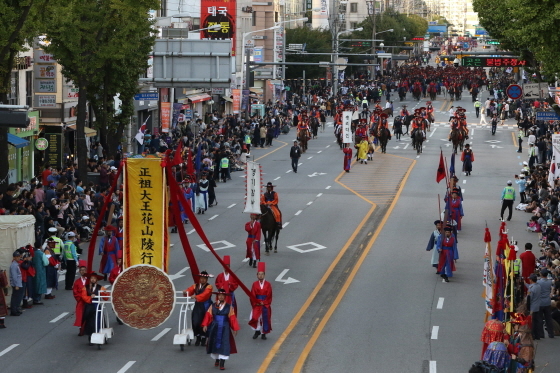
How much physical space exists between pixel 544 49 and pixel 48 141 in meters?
23.6

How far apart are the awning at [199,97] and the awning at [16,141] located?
3144cm

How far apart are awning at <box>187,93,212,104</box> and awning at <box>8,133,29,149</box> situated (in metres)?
31.4

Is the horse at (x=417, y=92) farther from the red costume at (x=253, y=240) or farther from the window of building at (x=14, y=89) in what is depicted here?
the red costume at (x=253, y=240)

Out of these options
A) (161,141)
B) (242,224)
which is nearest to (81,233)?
(242,224)

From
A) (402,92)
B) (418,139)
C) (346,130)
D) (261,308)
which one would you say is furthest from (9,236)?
(402,92)

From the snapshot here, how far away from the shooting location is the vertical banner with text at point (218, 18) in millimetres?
71125

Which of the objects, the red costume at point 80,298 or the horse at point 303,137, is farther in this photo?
the horse at point 303,137

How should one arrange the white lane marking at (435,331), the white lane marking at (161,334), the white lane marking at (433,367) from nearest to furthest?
the white lane marking at (433,367) < the white lane marking at (161,334) < the white lane marking at (435,331)

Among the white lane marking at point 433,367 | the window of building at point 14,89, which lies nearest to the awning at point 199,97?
the window of building at point 14,89

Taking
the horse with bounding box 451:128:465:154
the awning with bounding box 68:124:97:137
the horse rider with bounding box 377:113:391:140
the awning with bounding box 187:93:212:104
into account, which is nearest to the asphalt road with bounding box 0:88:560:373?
the awning with bounding box 68:124:97:137

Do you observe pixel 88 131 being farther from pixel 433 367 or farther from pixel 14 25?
pixel 433 367

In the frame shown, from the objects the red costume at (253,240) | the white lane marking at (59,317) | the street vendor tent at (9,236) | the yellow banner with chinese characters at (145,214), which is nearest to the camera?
the yellow banner with chinese characters at (145,214)

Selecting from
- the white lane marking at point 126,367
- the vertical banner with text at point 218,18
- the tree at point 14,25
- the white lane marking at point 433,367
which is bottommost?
the white lane marking at point 433,367

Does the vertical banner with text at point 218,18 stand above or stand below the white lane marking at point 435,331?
above
